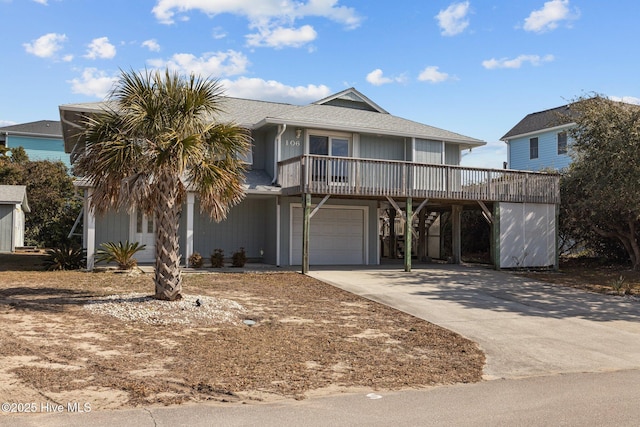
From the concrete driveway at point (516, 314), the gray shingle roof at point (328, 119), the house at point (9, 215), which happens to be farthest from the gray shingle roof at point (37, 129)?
the concrete driveway at point (516, 314)

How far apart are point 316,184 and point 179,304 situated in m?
7.72

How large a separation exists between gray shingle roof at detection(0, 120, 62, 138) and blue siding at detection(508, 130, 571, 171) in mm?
32000

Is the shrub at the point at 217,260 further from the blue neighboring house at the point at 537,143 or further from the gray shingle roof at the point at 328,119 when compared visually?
the blue neighboring house at the point at 537,143

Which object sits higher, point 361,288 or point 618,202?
point 618,202

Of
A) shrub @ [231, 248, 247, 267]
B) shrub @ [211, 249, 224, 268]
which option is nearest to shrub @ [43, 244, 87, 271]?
shrub @ [211, 249, 224, 268]

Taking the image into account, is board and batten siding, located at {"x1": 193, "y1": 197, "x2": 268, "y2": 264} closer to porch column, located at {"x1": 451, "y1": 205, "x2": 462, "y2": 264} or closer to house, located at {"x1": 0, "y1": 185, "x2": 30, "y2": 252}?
porch column, located at {"x1": 451, "y1": 205, "x2": 462, "y2": 264}

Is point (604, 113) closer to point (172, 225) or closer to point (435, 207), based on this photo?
point (435, 207)

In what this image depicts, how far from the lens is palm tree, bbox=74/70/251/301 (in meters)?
10.4

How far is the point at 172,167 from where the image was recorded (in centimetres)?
1049

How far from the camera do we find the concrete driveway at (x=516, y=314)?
8188 mm

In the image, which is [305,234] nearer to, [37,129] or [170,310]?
[170,310]

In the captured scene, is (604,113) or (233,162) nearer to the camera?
(233,162)

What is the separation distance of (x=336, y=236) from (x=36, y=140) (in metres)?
30.3

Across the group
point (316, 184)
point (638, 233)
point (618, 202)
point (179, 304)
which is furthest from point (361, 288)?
point (638, 233)
